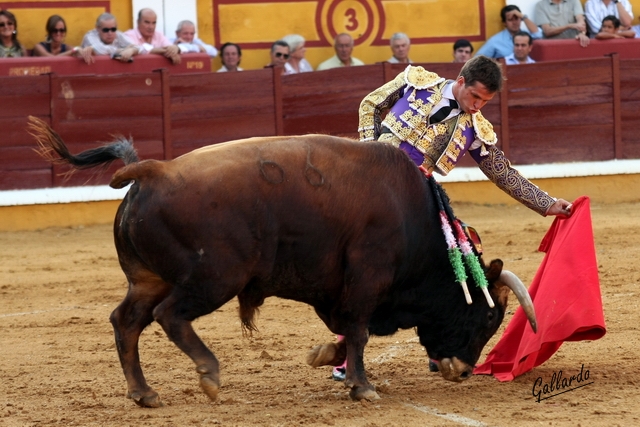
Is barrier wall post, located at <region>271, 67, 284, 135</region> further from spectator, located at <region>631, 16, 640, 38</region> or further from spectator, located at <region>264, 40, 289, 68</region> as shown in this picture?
spectator, located at <region>631, 16, 640, 38</region>

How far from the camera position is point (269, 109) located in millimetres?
9453

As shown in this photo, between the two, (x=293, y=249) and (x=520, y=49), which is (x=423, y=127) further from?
(x=520, y=49)

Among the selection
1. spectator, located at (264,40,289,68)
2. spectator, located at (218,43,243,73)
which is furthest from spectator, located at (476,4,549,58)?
spectator, located at (218,43,243,73)

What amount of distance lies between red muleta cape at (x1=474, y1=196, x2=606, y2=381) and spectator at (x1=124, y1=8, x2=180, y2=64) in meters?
5.65

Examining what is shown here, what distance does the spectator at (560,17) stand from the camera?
10.5 meters

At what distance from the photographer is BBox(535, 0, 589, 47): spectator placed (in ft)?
34.3

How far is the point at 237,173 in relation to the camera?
3.42 m

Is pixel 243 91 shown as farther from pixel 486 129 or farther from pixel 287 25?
pixel 486 129

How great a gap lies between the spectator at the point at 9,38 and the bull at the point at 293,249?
5.42 metres

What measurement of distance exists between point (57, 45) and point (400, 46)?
3.08m

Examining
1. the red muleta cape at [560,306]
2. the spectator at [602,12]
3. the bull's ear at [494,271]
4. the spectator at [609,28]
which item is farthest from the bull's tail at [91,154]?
the spectator at [602,12]

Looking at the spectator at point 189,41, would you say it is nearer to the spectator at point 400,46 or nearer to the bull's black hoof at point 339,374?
the spectator at point 400,46

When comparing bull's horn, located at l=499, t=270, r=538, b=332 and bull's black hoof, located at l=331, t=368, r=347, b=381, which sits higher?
bull's horn, located at l=499, t=270, r=538, b=332

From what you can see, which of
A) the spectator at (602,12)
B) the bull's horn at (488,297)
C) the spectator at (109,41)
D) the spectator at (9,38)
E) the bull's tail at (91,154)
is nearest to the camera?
the bull's tail at (91,154)
